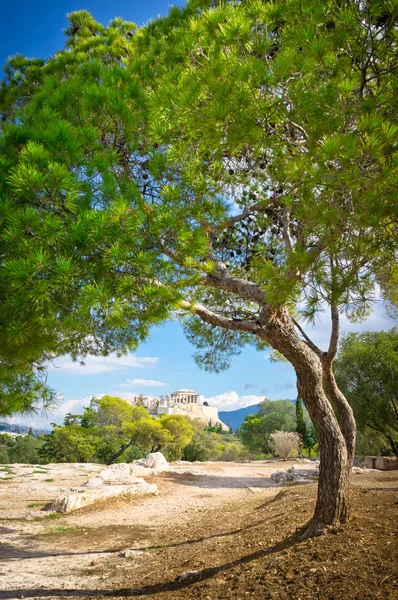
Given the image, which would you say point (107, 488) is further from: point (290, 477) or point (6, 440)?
point (6, 440)

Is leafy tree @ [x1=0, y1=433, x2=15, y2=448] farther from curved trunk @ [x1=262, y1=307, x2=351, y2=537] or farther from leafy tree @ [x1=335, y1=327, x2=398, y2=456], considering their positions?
curved trunk @ [x1=262, y1=307, x2=351, y2=537]

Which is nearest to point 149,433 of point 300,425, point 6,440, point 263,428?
point 300,425

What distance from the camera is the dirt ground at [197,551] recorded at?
309cm

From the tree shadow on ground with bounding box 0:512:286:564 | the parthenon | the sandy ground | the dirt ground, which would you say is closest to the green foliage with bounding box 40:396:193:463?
the sandy ground

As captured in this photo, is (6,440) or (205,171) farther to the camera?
(6,440)

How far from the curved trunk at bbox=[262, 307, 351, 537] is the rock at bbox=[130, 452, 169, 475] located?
8.96 meters

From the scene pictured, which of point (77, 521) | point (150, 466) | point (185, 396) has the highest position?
point (185, 396)

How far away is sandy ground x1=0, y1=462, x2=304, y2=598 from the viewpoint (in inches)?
177

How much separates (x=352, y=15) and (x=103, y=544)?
653 centimetres

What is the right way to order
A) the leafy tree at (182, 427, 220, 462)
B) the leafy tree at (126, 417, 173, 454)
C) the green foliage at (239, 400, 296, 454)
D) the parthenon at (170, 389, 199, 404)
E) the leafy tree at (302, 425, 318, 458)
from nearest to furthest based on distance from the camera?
1. the leafy tree at (126, 417, 173, 454)
2. the leafy tree at (302, 425, 318, 458)
3. the green foliage at (239, 400, 296, 454)
4. the leafy tree at (182, 427, 220, 462)
5. the parthenon at (170, 389, 199, 404)

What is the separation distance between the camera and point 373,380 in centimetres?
1489

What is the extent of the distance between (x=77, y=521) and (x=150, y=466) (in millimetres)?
6571

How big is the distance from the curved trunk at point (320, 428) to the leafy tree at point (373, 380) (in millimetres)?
11318

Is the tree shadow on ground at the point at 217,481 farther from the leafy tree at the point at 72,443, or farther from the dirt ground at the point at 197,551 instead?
the leafy tree at the point at 72,443
